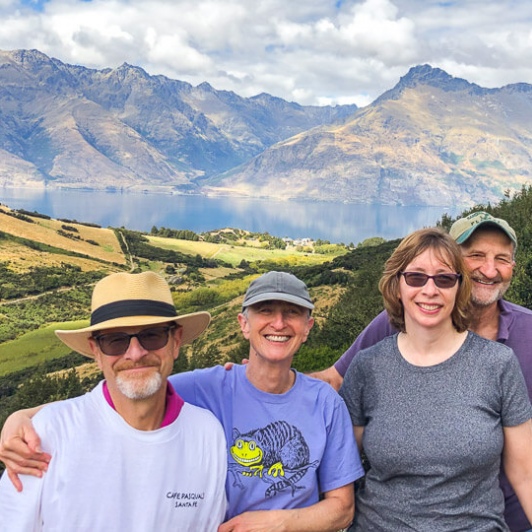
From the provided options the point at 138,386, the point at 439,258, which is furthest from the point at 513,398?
the point at 138,386

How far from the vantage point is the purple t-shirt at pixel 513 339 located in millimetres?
3066

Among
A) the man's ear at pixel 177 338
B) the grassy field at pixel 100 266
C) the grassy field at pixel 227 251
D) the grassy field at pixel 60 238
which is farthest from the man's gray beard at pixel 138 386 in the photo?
the grassy field at pixel 227 251

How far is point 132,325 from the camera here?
8.61ft

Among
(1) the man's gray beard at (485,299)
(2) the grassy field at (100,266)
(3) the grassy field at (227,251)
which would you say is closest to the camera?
(1) the man's gray beard at (485,299)

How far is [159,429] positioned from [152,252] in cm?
9926

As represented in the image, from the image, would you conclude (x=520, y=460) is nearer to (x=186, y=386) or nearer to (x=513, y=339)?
(x=513, y=339)

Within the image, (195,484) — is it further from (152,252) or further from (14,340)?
(152,252)

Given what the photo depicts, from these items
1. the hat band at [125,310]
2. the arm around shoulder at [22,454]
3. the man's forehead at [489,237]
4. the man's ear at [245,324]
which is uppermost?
the man's forehead at [489,237]

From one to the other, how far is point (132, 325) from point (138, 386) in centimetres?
31

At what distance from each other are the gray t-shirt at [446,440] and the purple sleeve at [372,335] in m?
0.52

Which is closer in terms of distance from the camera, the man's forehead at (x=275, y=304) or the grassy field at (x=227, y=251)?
the man's forehead at (x=275, y=304)

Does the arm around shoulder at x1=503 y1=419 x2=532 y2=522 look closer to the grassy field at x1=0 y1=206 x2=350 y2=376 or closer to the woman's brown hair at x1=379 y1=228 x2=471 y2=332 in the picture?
the woman's brown hair at x1=379 y1=228 x2=471 y2=332

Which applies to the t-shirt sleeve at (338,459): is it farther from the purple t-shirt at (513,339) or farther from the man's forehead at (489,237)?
the man's forehead at (489,237)

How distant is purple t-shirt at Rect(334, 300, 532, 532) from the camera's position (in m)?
3.07
